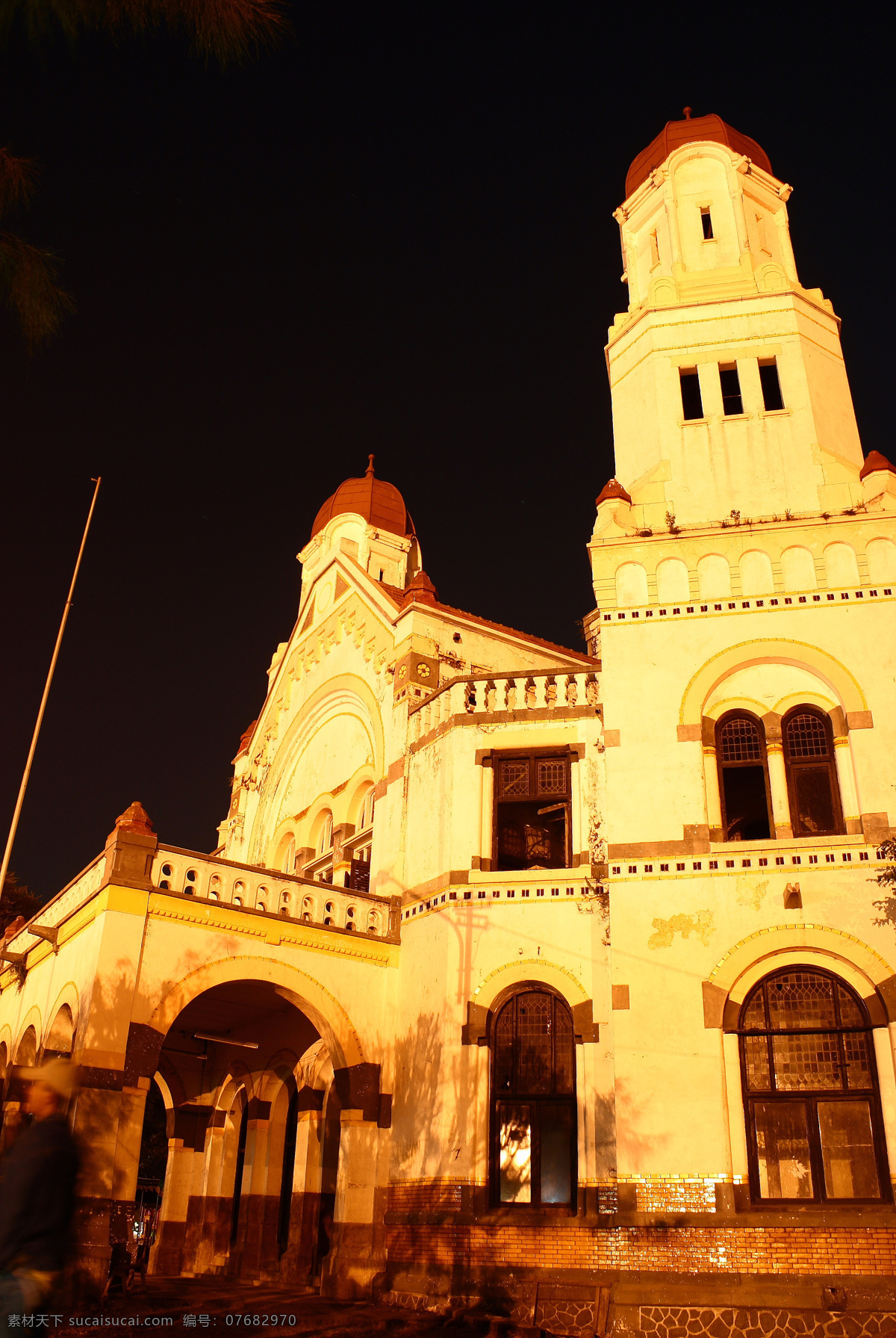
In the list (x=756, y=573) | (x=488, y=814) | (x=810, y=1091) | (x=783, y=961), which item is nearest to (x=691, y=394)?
(x=756, y=573)

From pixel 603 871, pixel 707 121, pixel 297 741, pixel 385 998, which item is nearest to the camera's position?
pixel 603 871

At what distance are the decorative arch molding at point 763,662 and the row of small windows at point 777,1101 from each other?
4341 mm

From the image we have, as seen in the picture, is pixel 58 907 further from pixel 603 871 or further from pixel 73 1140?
pixel 73 1140

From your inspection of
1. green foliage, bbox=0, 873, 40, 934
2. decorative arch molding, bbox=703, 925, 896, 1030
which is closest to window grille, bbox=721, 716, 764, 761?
decorative arch molding, bbox=703, 925, 896, 1030

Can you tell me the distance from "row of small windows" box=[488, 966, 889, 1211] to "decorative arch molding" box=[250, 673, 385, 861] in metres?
7.59

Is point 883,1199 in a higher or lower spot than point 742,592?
lower

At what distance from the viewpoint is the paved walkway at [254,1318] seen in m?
13.5

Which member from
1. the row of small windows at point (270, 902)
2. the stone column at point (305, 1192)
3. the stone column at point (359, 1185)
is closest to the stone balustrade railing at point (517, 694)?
the row of small windows at point (270, 902)

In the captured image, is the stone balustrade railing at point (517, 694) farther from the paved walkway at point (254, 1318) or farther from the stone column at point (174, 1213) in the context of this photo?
the stone column at point (174, 1213)

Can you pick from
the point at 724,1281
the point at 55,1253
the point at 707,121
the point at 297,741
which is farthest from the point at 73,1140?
the point at 707,121

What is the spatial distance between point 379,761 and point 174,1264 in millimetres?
11089

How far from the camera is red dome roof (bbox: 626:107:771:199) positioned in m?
24.1

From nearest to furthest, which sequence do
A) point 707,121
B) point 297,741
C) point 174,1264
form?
point 174,1264 < point 707,121 < point 297,741

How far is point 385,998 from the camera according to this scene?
19.3 meters
